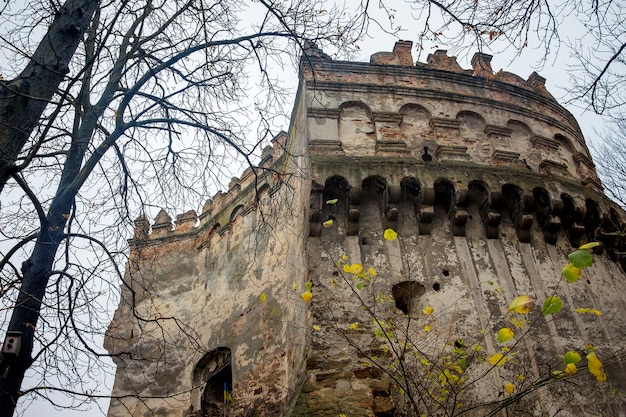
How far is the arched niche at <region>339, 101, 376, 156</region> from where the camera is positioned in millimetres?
7941

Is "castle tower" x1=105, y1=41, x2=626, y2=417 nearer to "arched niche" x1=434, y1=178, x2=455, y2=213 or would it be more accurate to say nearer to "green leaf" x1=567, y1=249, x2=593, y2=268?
"arched niche" x1=434, y1=178, x2=455, y2=213

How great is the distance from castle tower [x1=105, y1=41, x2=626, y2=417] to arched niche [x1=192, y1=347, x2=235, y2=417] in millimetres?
33

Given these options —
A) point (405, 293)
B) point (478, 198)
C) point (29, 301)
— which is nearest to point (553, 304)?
point (405, 293)

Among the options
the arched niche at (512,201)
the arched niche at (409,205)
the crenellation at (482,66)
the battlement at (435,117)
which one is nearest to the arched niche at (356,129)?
the battlement at (435,117)

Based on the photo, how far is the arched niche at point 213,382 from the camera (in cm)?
934

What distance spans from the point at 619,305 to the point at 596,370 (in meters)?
4.86

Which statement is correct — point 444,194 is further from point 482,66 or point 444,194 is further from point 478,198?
point 482,66

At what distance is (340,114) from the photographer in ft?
27.4

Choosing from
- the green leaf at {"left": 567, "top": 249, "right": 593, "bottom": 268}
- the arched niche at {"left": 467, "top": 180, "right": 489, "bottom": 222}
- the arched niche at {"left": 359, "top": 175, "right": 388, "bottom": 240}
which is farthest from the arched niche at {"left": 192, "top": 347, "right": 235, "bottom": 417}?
the green leaf at {"left": 567, "top": 249, "right": 593, "bottom": 268}

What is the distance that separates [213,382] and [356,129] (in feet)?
18.1

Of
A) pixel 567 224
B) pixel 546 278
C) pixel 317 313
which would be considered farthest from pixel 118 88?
pixel 567 224

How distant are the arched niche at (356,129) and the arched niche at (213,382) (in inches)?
179

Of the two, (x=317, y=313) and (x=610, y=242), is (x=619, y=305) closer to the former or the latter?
(x=610, y=242)

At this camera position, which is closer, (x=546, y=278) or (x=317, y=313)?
(x=317, y=313)
